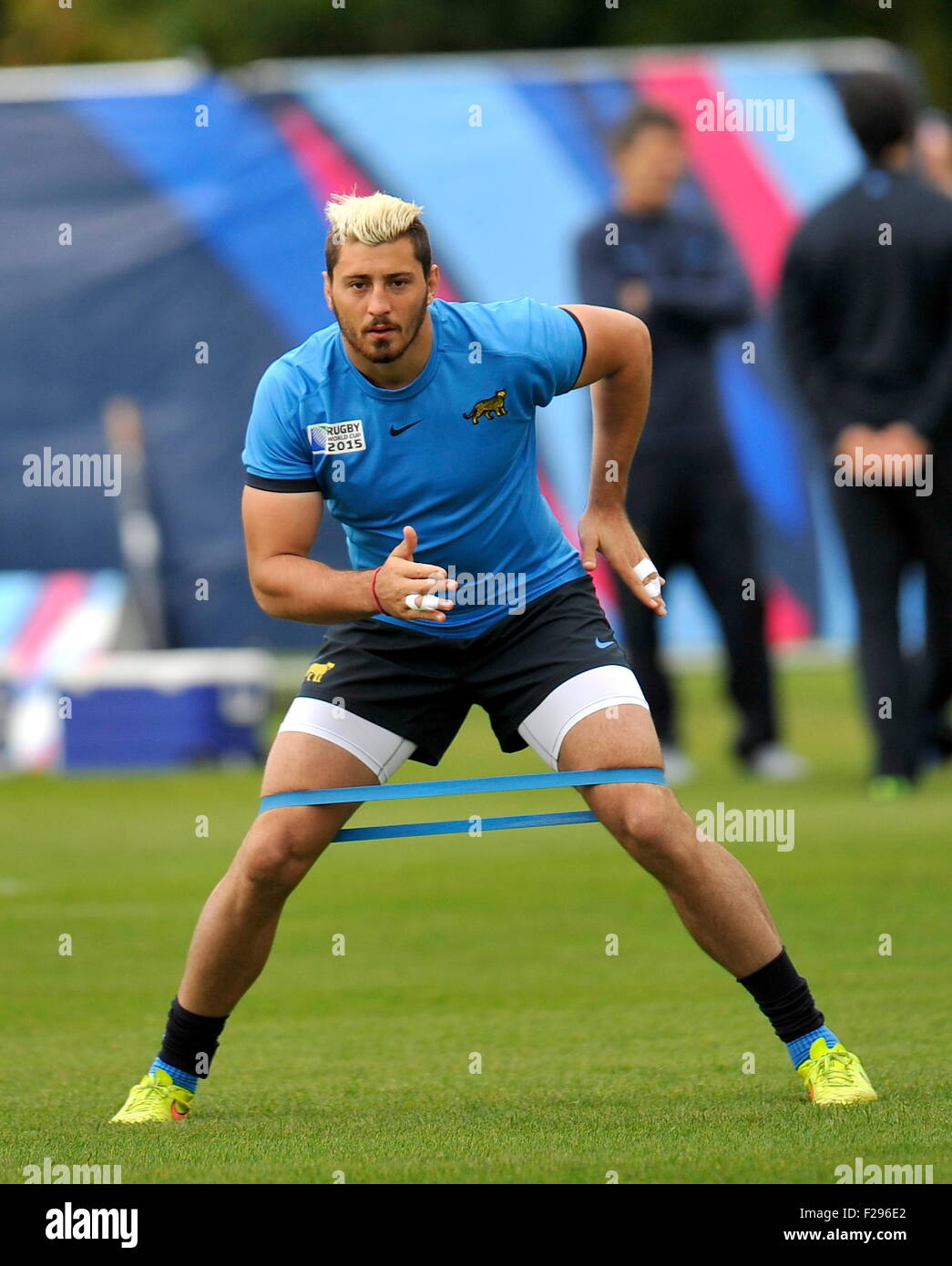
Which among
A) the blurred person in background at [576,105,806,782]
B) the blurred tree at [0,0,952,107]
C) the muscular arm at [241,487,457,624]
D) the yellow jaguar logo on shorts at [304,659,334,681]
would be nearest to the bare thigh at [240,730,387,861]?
the yellow jaguar logo on shorts at [304,659,334,681]

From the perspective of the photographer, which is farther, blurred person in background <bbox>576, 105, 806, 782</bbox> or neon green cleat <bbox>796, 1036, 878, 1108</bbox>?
blurred person in background <bbox>576, 105, 806, 782</bbox>

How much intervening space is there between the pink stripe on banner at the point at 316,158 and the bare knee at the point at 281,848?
453 inches

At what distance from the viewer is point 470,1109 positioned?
536 centimetres

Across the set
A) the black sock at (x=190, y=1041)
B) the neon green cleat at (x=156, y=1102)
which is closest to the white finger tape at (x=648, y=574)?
the black sock at (x=190, y=1041)

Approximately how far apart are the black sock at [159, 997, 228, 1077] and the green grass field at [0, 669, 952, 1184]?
13 centimetres

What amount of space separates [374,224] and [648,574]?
3.78 ft

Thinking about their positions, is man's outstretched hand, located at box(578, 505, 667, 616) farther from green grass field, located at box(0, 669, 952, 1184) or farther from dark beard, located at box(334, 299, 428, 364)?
green grass field, located at box(0, 669, 952, 1184)

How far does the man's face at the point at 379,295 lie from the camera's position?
Result: 5098 millimetres

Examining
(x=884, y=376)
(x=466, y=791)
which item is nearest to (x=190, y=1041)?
(x=466, y=791)

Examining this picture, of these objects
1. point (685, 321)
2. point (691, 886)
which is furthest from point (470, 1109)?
point (685, 321)

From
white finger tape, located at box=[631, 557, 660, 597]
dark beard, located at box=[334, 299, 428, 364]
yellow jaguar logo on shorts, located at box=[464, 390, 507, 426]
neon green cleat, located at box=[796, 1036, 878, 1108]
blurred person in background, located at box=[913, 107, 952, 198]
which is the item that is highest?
blurred person in background, located at box=[913, 107, 952, 198]

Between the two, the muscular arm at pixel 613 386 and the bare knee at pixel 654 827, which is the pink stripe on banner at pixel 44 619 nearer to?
the muscular arm at pixel 613 386

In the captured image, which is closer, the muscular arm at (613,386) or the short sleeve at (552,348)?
the short sleeve at (552,348)

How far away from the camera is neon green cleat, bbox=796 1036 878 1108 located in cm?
524
